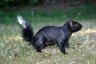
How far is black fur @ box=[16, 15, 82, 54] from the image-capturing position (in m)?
8.90

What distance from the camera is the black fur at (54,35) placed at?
8.90m

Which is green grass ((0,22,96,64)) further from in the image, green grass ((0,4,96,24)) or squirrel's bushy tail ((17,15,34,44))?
green grass ((0,4,96,24))

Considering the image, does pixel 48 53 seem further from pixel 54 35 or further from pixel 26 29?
pixel 26 29

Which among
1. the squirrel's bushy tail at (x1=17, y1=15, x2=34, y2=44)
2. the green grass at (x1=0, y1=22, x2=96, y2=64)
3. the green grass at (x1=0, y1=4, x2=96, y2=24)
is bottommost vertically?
the green grass at (x1=0, y1=4, x2=96, y2=24)

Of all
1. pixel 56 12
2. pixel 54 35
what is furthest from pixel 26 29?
pixel 56 12

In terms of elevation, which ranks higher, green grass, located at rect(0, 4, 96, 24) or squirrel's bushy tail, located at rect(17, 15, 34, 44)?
squirrel's bushy tail, located at rect(17, 15, 34, 44)

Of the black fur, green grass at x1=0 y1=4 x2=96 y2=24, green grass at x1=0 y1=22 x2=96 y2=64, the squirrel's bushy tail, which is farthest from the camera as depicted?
green grass at x1=0 y1=4 x2=96 y2=24

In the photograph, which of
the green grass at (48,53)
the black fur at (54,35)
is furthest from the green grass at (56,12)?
the black fur at (54,35)

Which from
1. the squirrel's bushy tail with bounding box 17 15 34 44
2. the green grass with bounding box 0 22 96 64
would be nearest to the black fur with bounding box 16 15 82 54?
the squirrel's bushy tail with bounding box 17 15 34 44

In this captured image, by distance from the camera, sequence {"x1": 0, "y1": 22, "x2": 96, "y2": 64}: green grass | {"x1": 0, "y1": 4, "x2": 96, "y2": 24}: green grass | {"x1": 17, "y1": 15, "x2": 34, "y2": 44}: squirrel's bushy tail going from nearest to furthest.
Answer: {"x1": 0, "y1": 22, "x2": 96, "y2": 64}: green grass < {"x1": 17, "y1": 15, "x2": 34, "y2": 44}: squirrel's bushy tail < {"x1": 0, "y1": 4, "x2": 96, "y2": 24}: green grass

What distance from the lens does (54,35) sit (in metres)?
8.96

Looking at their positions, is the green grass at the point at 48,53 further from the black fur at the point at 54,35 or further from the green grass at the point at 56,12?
the green grass at the point at 56,12

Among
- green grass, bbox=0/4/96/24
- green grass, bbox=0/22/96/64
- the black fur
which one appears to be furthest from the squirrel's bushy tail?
green grass, bbox=0/4/96/24

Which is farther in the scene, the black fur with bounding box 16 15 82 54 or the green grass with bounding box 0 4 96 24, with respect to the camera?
the green grass with bounding box 0 4 96 24
